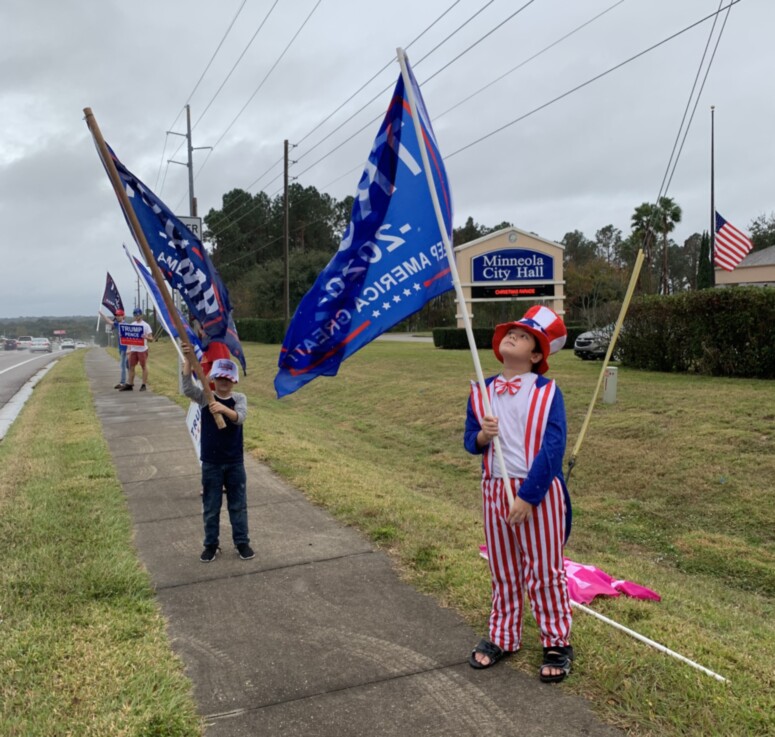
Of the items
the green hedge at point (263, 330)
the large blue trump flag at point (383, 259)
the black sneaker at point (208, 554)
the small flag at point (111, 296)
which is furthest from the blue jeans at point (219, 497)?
the green hedge at point (263, 330)

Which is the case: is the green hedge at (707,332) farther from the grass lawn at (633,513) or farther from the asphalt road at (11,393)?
the asphalt road at (11,393)

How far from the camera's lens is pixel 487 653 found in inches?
130

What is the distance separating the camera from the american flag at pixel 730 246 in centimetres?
2223

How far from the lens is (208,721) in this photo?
9.46 ft

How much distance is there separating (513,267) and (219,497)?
2193 cm

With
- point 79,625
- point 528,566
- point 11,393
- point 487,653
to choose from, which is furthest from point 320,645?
point 11,393

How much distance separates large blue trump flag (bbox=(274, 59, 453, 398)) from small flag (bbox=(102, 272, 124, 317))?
37.5 ft

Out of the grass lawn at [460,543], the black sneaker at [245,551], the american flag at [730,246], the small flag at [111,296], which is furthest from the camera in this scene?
the american flag at [730,246]

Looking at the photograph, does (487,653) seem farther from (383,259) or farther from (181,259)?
(181,259)

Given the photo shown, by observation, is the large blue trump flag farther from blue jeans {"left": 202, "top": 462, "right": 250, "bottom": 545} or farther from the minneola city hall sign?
the minneola city hall sign

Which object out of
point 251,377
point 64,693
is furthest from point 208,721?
point 251,377

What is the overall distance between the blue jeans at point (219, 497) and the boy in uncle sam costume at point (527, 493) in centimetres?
205

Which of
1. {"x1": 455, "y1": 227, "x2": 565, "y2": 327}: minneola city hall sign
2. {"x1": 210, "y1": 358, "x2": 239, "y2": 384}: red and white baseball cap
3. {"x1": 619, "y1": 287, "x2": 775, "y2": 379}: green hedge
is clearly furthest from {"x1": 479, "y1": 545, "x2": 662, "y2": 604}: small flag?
{"x1": 455, "y1": 227, "x2": 565, "y2": 327}: minneola city hall sign

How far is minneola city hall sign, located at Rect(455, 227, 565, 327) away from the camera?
2519 cm
